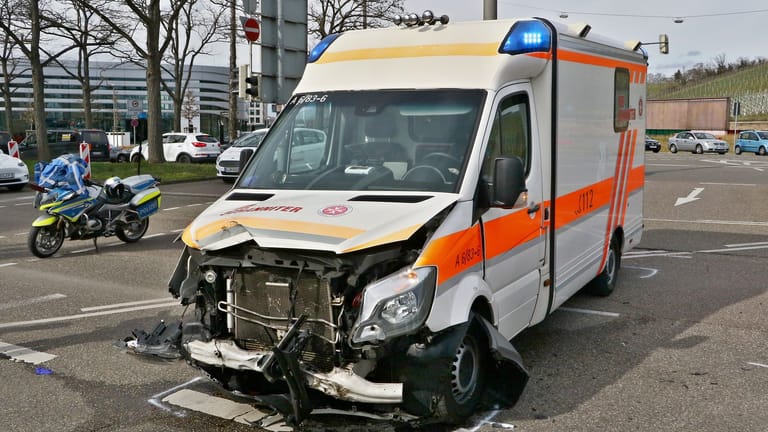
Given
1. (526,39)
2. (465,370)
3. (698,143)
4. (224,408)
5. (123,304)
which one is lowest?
(224,408)

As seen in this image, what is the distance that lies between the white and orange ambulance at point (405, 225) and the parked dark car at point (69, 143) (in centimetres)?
2912

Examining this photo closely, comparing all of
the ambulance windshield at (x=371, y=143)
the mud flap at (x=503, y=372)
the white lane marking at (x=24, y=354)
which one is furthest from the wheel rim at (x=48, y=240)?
the mud flap at (x=503, y=372)

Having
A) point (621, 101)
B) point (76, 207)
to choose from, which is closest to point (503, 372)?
point (621, 101)

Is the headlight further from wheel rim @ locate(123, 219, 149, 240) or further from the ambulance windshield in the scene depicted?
wheel rim @ locate(123, 219, 149, 240)

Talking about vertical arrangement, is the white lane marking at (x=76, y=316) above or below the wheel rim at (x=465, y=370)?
below

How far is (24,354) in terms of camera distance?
19.9ft

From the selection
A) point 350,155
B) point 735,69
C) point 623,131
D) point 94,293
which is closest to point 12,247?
point 94,293

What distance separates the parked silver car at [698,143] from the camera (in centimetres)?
4462

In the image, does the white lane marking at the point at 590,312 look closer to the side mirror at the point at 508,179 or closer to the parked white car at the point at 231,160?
the side mirror at the point at 508,179

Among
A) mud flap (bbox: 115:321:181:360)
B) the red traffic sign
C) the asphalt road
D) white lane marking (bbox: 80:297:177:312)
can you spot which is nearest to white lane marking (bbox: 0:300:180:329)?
Answer: the asphalt road

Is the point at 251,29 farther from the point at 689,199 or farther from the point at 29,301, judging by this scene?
the point at 689,199

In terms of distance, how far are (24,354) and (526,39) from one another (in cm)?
473

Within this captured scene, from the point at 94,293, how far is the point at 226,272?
457cm

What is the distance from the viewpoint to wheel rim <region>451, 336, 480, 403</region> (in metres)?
4.39
